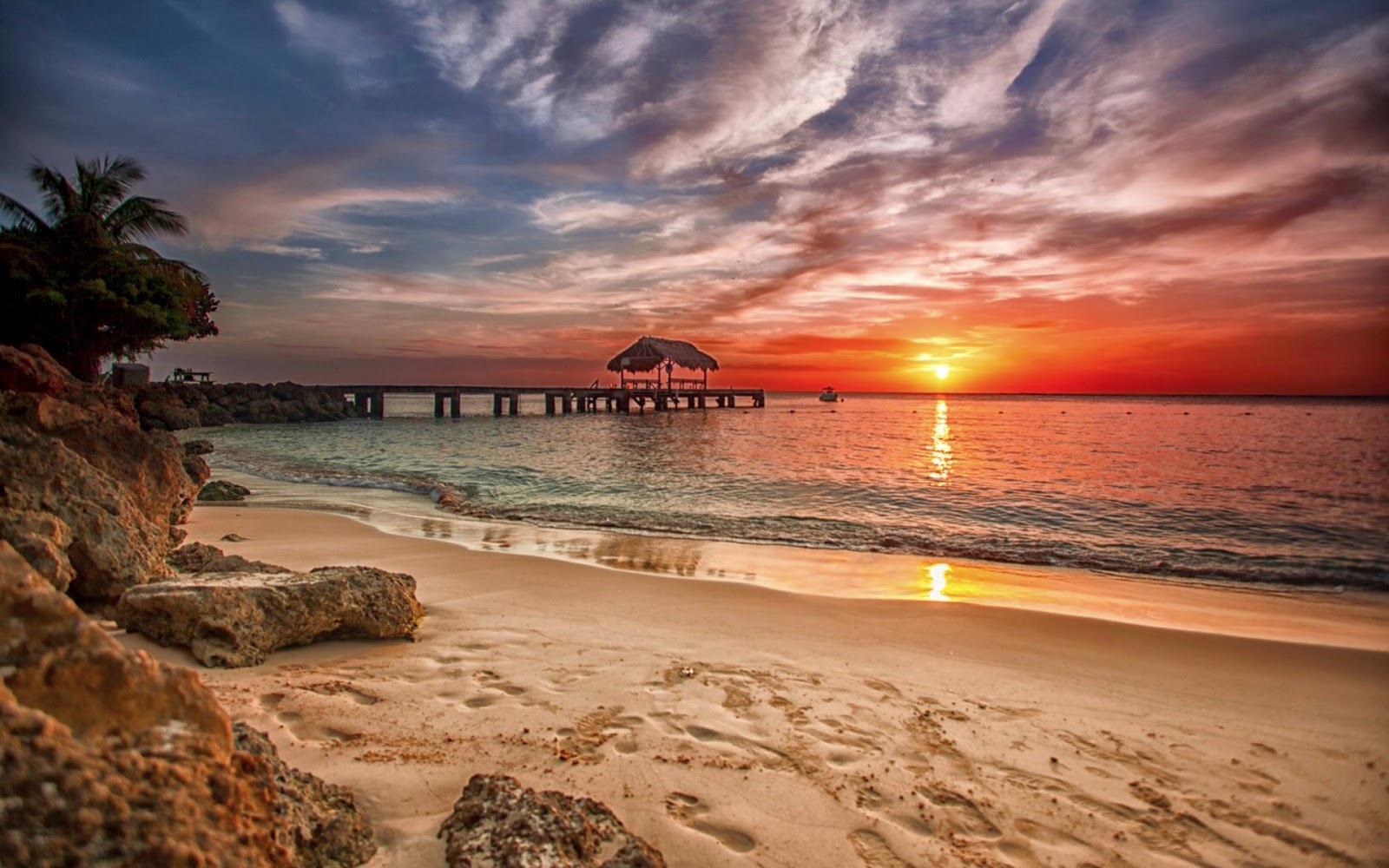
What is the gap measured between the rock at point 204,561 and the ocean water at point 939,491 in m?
5.25

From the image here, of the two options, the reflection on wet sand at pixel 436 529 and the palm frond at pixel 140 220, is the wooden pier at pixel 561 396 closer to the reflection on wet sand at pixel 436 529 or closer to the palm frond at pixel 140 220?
the palm frond at pixel 140 220

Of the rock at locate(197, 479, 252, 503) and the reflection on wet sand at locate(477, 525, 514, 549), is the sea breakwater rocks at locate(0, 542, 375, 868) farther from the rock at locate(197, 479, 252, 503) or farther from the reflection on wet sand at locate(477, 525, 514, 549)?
the rock at locate(197, 479, 252, 503)

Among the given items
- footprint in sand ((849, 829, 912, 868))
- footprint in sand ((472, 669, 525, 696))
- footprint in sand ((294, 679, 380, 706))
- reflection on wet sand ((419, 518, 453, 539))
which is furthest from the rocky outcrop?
footprint in sand ((849, 829, 912, 868))

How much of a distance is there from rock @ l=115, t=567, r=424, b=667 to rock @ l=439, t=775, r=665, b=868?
230 cm

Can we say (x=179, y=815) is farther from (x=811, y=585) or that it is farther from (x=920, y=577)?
(x=920, y=577)

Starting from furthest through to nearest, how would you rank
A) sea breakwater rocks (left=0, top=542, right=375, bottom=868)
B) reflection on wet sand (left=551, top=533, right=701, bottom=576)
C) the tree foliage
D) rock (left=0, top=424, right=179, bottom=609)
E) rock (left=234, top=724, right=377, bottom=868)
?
the tree foliage
reflection on wet sand (left=551, top=533, right=701, bottom=576)
rock (left=0, top=424, right=179, bottom=609)
rock (left=234, top=724, right=377, bottom=868)
sea breakwater rocks (left=0, top=542, right=375, bottom=868)

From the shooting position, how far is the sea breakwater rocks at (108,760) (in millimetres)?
1184

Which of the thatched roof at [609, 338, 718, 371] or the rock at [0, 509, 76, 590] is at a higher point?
the thatched roof at [609, 338, 718, 371]

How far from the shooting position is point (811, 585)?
6.98 meters

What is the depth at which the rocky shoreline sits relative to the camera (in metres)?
1.23

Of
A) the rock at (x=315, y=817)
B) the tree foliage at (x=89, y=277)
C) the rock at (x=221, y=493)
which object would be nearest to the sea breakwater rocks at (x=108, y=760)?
the rock at (x=315, y=817)

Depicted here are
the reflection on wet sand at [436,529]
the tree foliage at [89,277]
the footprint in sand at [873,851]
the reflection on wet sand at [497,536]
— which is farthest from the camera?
the tree foliage at [89,277]

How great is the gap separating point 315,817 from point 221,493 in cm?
1184

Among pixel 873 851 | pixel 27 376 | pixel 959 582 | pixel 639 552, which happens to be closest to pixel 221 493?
pixel 27 376
